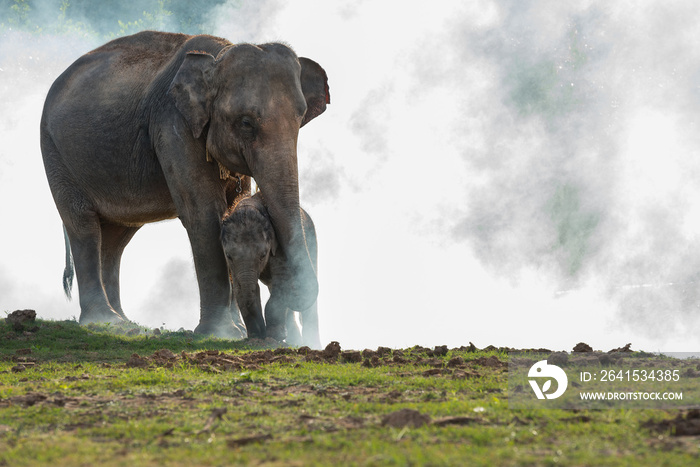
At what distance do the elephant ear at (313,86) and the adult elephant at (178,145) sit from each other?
2 centimetres

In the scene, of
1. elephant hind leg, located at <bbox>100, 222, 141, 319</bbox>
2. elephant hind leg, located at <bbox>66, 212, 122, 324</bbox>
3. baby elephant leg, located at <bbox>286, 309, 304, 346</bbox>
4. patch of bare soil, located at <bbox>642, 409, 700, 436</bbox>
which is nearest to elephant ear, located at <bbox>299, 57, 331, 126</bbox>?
baby elephant leg, located at <bbox>286, 309, 304, 346</bbox>

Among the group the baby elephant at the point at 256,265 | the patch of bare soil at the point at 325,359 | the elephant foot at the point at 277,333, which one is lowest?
the patch of bare soil at the point at 325,359

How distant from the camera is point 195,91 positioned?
10.9m

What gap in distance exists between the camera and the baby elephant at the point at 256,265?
10.0 meters

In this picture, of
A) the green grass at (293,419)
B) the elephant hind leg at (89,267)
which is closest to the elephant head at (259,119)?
the green grass at (293,419)

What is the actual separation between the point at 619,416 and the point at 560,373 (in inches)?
60.0

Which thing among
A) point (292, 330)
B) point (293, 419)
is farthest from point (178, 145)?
point (293, 419)

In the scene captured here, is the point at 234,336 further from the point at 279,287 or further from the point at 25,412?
the point at 25,412

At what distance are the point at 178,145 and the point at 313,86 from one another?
223 centimetres

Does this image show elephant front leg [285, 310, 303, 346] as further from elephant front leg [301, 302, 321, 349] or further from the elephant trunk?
the elephant trunk

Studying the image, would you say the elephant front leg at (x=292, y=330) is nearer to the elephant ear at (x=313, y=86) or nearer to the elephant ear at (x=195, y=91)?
the elephant ear at (x=195, y=91)

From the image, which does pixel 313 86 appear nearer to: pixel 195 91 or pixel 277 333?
pixel 195 91

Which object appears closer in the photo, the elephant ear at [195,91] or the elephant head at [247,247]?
the elephant head at [247,247]

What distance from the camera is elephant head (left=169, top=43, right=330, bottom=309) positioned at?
1028 cm
